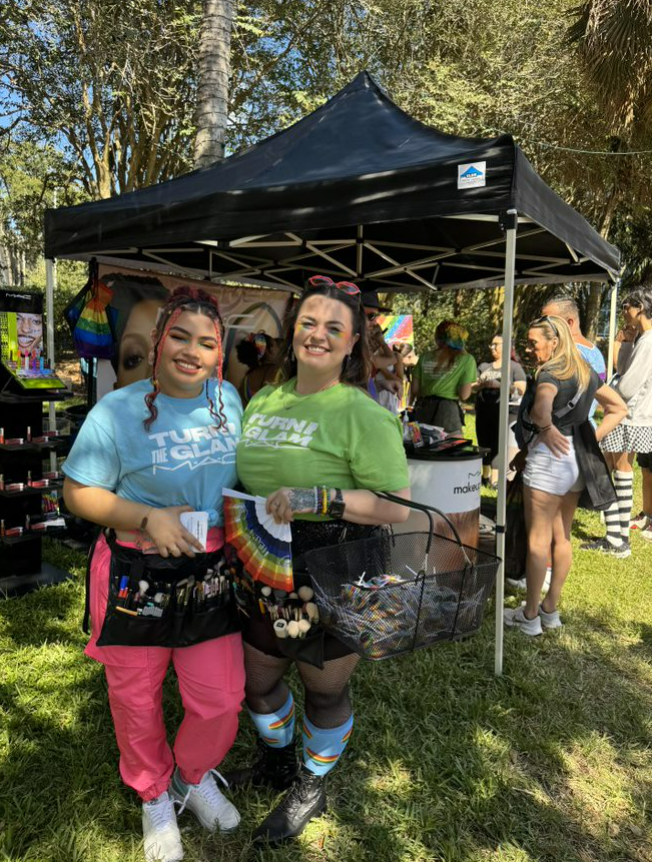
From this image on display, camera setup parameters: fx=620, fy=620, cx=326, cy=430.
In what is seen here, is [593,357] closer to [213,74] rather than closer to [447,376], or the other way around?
[447,376]

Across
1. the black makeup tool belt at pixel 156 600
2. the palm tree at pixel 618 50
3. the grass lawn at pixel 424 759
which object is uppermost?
the palm tree at pixel 618 50

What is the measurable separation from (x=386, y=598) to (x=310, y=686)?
496 mm

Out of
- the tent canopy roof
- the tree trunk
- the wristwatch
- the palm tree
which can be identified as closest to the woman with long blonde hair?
the tent canopy roof

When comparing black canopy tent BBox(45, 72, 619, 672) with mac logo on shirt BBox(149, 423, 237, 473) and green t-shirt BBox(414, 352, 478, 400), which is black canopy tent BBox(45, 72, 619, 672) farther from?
mac logo on shirt BBox(149, 423, 237, 473)

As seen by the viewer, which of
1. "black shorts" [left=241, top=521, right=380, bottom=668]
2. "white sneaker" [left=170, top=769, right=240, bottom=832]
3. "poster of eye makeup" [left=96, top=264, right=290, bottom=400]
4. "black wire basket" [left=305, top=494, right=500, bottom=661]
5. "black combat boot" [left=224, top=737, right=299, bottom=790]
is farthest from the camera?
"poster of eye makeup" [left=96, top=264, right=290, bottom=400]

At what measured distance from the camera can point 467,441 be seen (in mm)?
3717

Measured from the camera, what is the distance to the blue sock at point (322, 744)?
2.05 m

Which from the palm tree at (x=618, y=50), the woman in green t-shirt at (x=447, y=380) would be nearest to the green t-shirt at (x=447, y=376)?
the woman in green t-shirt at (x=447, y=380)

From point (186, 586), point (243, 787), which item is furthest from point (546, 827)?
point (186, 586)

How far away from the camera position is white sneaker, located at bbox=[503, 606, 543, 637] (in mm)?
3711

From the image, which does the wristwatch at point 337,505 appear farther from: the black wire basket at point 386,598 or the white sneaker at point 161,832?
the white sneaker at point 161,832

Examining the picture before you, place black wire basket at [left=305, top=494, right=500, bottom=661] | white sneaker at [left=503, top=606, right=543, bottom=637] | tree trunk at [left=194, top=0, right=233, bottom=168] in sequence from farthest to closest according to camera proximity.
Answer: tree trunk at [left=194, top=0, right=233, bottom=168] < white sneaker at [left=503, top=606, right=543, bottom=637] < black wire basket at [left=305, top=494, right=500, bottom=661]

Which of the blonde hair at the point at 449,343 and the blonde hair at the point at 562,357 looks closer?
the blonde hair at the point at 562,357

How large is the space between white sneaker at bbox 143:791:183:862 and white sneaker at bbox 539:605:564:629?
2544 mm
